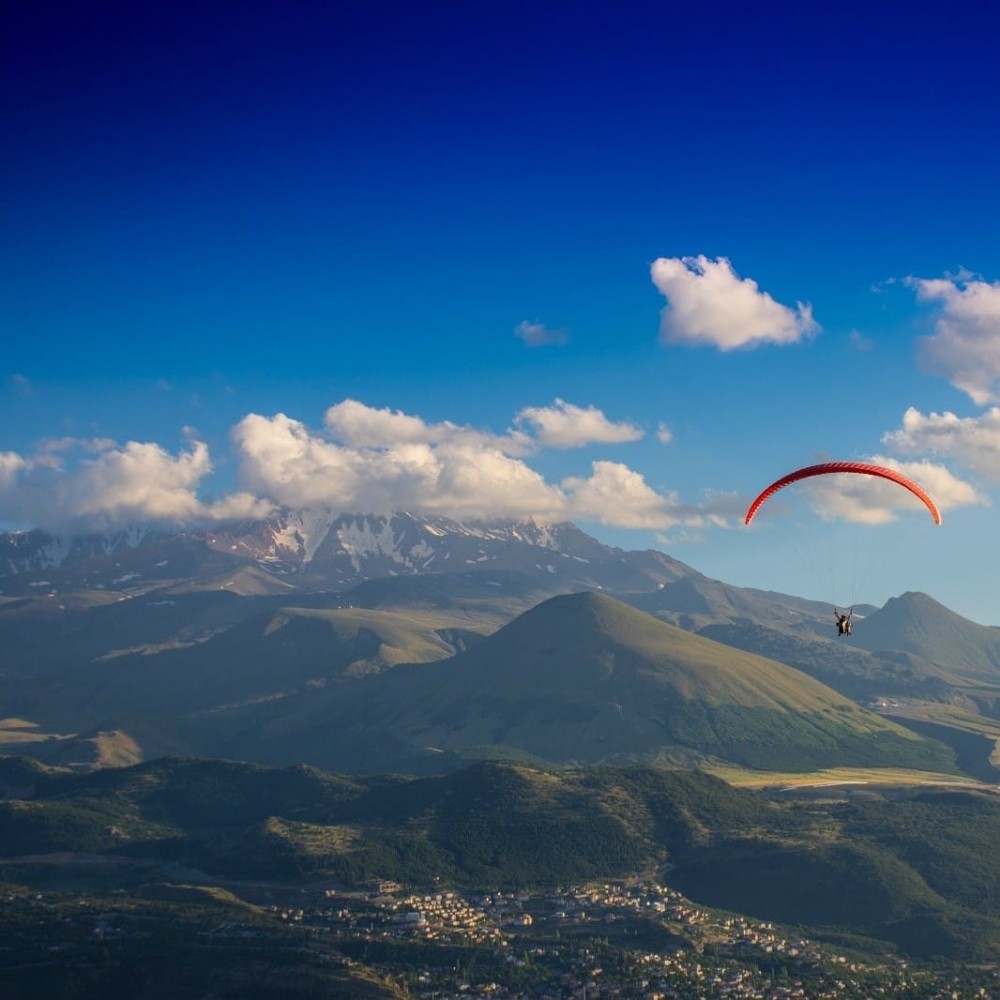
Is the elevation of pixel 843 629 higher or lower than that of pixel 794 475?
lower

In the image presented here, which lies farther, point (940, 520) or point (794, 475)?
point (794, 475)

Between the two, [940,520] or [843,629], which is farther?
[843,629]

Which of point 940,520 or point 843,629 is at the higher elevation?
point 940,520
